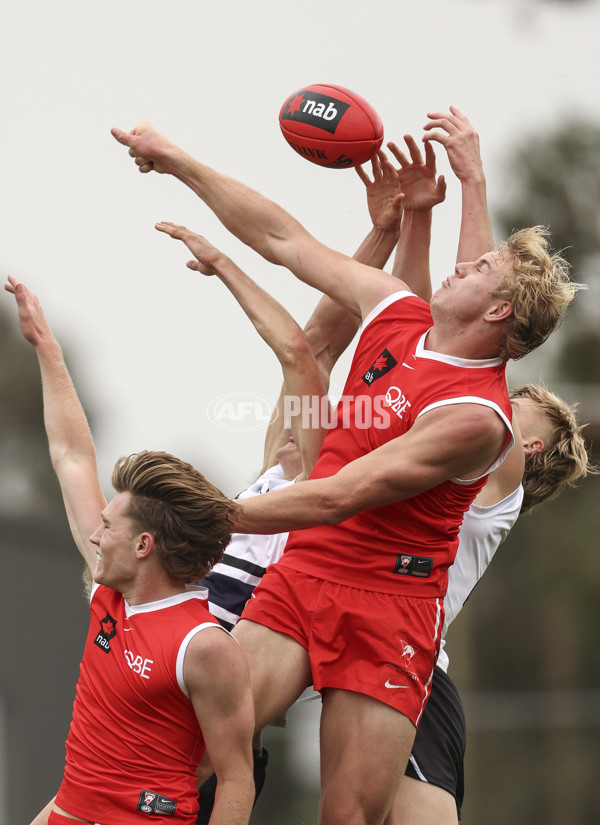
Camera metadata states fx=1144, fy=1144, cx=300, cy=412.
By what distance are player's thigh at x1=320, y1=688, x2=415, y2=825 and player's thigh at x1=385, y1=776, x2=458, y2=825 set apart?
46 centimetres

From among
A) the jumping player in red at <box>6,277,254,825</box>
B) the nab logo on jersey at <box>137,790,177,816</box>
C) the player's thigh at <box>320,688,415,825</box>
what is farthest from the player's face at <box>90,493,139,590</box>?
the player's thigh at <box>320,688,415,825</box>

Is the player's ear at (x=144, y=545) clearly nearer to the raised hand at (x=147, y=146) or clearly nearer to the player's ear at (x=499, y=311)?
the player's ear at (x=499, y=311)

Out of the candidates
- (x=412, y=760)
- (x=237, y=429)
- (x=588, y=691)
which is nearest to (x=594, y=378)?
(x=588, y=691)

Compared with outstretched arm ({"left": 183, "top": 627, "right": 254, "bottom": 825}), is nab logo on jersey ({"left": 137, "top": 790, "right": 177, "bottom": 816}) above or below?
below

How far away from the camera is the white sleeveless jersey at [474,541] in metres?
4.35

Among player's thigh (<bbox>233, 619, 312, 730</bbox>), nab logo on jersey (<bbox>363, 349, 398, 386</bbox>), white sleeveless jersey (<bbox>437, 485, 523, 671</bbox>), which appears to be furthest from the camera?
white sleeveless jersey (<bbox>437, 485, 523, 671</bbox>)

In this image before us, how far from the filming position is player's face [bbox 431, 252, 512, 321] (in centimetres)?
367

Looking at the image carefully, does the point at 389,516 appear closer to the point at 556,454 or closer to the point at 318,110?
the point at 556,454

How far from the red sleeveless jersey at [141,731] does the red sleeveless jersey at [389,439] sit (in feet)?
2.27

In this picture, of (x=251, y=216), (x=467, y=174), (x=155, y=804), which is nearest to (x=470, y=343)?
(x=467, y=174)

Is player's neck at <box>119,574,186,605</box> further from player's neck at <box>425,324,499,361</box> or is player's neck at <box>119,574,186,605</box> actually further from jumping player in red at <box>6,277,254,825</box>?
player's neck at <box>425,324,499,361</box>

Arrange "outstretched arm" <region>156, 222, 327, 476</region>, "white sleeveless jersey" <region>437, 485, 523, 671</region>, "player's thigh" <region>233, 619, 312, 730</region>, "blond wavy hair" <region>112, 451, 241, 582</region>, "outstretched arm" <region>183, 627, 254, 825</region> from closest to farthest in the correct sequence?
"outstretched arm" <region>183, 627, 254, 825</region> → "blond wavy hair" <region>112, 451, 241, 582</region> → "player's thigh" <region>233, 619, 312, 730</region> → "outstretched arm" <region>156, 222, 327, 476</region> → "white sleeveless jersey" <region>437, 485, 523, 671</region>

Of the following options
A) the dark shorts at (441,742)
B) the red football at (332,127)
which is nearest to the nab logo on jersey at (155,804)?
the dark shorts at (441,742)

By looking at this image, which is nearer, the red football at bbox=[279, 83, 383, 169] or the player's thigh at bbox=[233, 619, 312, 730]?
the player's thigh at bbox=[233, 619, 312, 730]
